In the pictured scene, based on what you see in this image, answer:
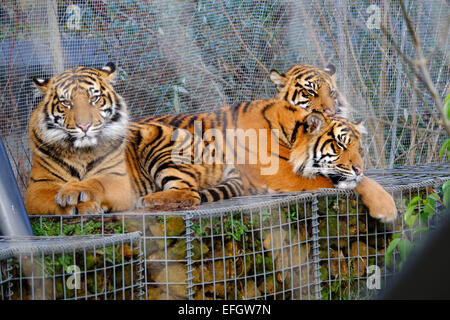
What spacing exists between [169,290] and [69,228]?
1.42 ft

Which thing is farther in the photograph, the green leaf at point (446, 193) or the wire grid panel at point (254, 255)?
the green leaf at point (446, 193)

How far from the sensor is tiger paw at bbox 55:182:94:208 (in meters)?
1.78

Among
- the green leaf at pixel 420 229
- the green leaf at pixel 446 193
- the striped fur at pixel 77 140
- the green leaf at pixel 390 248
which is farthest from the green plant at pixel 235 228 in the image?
the green leaf at pixel 446 193

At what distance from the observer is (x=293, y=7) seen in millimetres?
2045

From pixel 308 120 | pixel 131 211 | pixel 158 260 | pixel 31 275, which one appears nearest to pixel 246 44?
pixel 308 120

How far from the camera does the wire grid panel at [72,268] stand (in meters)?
1.39

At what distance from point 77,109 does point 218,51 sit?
625mm

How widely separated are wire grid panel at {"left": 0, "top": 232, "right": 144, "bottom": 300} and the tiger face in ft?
2.65

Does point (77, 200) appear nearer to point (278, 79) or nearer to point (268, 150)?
point (268, 150)

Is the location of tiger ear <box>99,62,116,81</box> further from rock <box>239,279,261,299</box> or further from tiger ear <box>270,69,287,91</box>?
rock <box>239,279,261,299</box>

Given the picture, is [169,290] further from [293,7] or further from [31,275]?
[293,7]

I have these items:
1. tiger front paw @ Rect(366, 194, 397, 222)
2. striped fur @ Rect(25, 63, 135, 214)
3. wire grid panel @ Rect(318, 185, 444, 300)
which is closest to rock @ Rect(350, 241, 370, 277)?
wire grid panel @ Rect(318, 185, 444, 300)

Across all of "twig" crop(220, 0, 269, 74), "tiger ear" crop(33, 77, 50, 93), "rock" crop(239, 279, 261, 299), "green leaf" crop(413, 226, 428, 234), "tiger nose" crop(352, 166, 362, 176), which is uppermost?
"twig" crop(220, 0, 269, 74)

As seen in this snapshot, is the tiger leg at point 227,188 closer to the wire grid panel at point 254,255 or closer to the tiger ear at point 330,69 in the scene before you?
the wire grid panel at point 254,255
